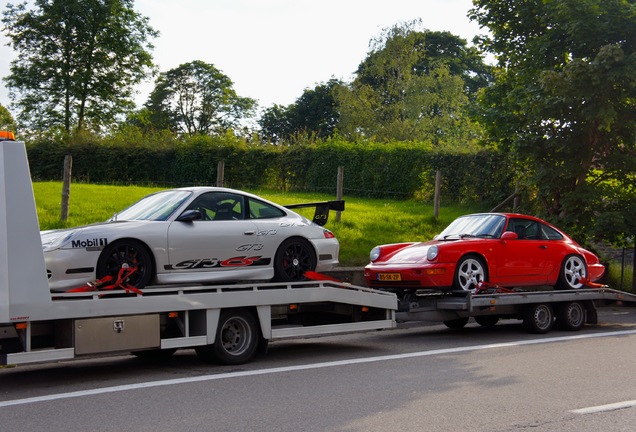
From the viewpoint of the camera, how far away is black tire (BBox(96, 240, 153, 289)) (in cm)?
884

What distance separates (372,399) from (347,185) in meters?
22.1

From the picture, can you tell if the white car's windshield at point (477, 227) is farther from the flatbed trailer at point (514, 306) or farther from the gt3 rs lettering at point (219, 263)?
the gt3 rs lettering at point (219, 263)

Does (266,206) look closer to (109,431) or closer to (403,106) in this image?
(109,431)

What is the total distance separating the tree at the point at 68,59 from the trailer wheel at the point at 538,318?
1470 inches

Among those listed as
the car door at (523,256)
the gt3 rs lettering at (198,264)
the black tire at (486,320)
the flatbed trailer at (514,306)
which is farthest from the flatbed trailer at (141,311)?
the black tire at (486,320)

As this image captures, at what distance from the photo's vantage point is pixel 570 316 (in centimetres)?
1322

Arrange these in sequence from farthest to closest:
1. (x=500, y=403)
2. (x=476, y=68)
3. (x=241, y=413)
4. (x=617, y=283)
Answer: (x=476, y=68), (x=617, y=283), (x=500, y=403), (x=241, y=413)

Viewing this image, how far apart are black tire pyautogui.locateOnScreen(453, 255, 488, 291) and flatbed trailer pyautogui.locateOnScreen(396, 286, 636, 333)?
0.47 ft

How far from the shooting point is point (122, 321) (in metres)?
8.42

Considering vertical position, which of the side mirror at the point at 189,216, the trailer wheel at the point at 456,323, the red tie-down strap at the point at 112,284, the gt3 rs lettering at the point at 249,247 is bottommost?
the trailer wheel at the point at 456,323

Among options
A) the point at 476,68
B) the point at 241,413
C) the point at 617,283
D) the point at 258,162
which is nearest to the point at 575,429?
the point at 241,413

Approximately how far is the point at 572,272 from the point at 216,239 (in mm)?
6907

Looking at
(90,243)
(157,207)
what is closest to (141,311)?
(90,243)

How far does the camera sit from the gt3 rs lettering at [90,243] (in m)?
8.67
